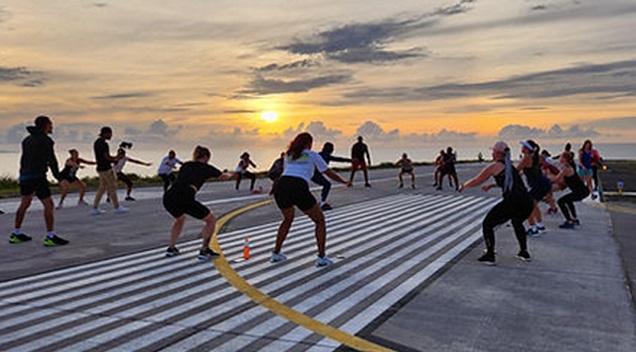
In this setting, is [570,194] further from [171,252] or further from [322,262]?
[171,252]

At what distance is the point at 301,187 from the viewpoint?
7184 mm

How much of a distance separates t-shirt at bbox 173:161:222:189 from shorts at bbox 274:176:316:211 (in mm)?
1081

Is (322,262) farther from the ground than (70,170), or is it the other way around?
(70,170)

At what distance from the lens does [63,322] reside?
193 inches

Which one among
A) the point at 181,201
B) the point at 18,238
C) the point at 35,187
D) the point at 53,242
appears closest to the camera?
the point at 181,201

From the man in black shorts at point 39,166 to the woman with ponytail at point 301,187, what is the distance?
4.29 m

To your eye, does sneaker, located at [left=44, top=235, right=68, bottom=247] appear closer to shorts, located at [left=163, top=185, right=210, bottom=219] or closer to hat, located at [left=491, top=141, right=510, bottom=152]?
shorts, located at [left=163, top=185, right=210, bottom=219]

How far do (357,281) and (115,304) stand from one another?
9.15 feet

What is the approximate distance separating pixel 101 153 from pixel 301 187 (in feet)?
24.7

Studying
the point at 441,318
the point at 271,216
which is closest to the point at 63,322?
the point at 441,318

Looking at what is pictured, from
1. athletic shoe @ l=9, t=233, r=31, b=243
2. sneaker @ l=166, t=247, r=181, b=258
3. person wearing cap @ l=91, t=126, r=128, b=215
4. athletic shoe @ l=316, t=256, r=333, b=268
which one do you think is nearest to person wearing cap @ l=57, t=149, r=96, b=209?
person wearing cap @ l=91, t=126, r=128, b=215

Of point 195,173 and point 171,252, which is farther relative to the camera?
point 171,252

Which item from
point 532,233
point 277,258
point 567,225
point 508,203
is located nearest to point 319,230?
point 277,258

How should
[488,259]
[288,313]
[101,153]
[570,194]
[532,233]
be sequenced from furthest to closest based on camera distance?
[101,153]
[570,194]
[532,233]
[488,259]
[288,313]
